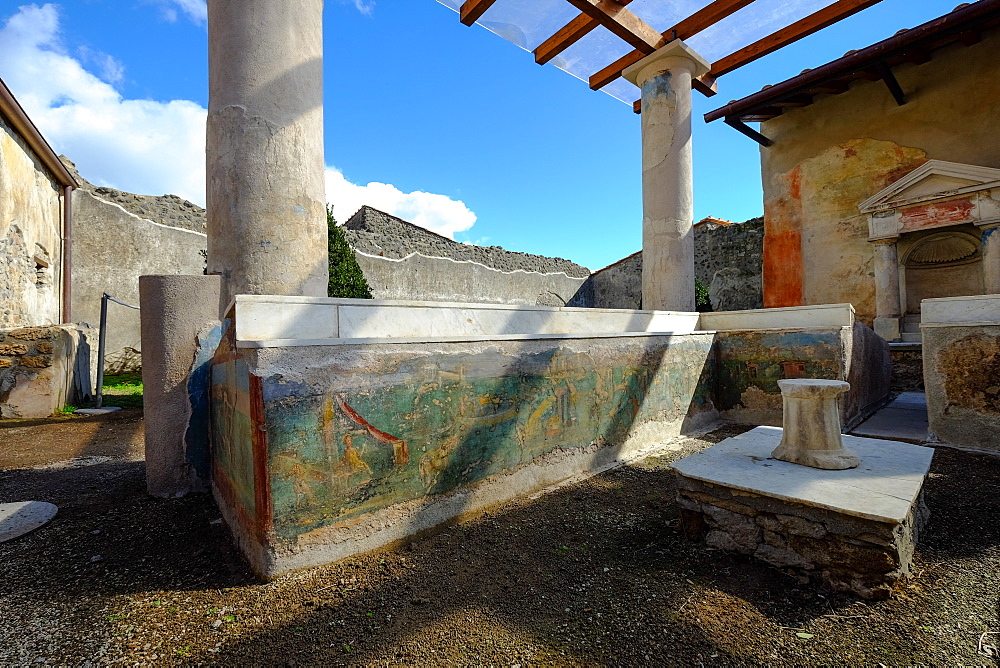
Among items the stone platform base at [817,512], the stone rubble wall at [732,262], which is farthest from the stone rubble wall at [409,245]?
the stone platform base at [817,512]

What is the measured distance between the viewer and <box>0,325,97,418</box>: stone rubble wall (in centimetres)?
504

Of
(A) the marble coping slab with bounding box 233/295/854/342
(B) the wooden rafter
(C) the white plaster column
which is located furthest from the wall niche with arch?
(C) the white plaster column

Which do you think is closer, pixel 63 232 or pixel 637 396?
pixel 637 396

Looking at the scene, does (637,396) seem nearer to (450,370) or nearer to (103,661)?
(450,370)

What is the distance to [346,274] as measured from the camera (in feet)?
25.3

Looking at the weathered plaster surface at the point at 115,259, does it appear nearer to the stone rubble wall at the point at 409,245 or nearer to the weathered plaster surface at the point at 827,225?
the stone rubble wall at the point at 409,245

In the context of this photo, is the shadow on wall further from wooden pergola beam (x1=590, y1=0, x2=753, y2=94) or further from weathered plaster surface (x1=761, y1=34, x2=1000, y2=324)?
weathered plaster surface (x1=761, y1=34, x2=1000, y2=324)

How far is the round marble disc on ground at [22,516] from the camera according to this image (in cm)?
229

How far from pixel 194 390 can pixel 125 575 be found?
1115mm

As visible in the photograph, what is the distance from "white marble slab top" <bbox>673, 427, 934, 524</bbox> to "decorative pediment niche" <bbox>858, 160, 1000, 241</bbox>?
7.88 m

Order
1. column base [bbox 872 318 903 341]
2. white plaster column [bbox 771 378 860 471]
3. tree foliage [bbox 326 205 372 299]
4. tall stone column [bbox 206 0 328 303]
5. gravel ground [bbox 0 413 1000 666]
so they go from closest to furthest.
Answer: gravel ground [bbox 0 413 1000 666] < white plaster column [bbox 771 378 860 471] < tall stone column [bbox 206 0 328 303] < tree foliage [bbox 326 205 372 299] < column base [bbox 872 318 903 341]

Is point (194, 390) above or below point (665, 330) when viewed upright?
below

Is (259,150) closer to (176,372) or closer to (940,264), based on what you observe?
(176,372)

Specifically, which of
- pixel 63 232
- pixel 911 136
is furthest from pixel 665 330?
pixel 63 232
